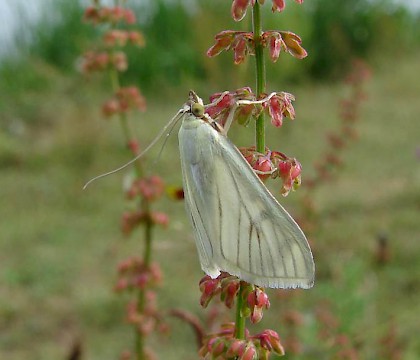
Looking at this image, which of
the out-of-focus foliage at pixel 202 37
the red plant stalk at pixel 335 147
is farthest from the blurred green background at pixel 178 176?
the red plant stalk at pixel 335 147

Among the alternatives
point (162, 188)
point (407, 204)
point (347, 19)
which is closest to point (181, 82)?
point (347, 19)

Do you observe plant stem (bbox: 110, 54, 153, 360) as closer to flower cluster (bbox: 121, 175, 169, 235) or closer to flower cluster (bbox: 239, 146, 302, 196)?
flower cluster (bbox: 121, 175, 169, 235)

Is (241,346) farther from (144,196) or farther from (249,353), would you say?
(144,196)

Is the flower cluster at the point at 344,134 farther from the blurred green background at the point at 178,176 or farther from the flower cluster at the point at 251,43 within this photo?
the flower cluster at the point at 251,43

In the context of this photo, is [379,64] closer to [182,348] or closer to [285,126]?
[285,126]

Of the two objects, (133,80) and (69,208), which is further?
(133,80)

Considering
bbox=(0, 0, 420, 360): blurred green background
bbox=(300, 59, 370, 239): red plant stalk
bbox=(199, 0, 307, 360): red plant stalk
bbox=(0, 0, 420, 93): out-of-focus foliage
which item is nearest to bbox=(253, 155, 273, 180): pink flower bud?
bbox=(199, 0, 307, 360): red plant stalk
